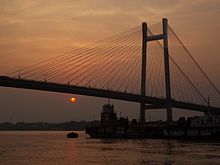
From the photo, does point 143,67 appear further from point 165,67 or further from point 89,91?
point 89,91

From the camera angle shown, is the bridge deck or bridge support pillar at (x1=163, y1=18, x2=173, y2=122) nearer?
the bridge deck

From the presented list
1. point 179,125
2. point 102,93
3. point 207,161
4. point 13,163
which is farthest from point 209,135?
point 13,163

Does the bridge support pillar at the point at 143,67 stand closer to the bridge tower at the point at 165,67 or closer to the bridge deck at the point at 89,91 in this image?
the bridge tower at the point at 165,67

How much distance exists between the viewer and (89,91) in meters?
74.7

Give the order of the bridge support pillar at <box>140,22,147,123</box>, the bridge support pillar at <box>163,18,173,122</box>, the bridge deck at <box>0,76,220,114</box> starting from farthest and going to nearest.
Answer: the bridge support pillar at <box>140,22,147,123</box>
the bridge support pillar at <box>163,18,173,122</box>
the bridge deck at <box>0,76,220,114</box>

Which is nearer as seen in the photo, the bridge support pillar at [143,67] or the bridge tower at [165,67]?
the bridge tower at [165,67]

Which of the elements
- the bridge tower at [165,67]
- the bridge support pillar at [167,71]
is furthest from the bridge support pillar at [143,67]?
Result: the bridge support pillar at [167,71]

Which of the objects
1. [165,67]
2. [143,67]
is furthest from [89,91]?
[165,67]

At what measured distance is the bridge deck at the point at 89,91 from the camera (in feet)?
217

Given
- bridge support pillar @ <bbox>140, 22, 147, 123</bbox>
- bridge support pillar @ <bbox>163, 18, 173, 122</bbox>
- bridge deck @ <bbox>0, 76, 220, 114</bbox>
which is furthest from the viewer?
bridge support pillar @ <bbox>140, 22, 147, 123</bbox>

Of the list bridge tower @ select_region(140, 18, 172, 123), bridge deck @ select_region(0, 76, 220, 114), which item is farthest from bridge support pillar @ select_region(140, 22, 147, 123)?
bridge deck @ select_region(0, 76, 220, 114)

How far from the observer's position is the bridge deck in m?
66.2

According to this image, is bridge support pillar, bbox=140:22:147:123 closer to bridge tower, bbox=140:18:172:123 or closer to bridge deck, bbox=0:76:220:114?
bridge tower, bbox=140:18:172:123

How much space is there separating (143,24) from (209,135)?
23216 mm
